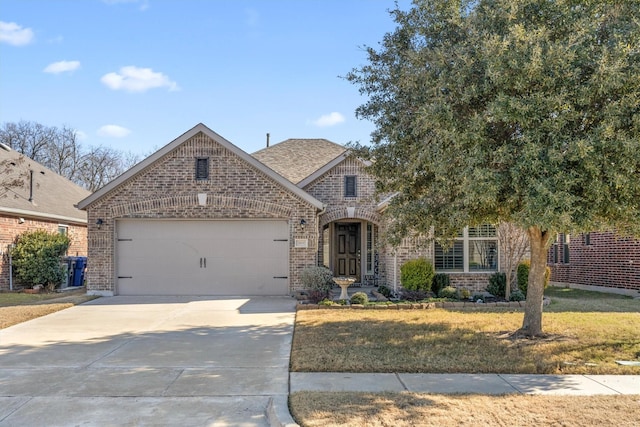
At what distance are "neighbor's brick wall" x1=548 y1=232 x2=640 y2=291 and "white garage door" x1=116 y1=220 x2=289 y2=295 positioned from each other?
9.31m

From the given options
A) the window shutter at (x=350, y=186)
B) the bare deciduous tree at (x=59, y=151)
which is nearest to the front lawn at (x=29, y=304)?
the window shutter at (x=350, y=186)

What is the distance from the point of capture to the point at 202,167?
15.1 m

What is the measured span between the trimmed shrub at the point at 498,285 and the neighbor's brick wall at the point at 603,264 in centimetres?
302

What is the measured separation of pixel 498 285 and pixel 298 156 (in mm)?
10234

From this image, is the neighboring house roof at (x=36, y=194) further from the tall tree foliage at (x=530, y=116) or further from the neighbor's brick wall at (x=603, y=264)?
the neighbor's brick wall at (x=603, y=264)

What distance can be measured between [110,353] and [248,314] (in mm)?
4341

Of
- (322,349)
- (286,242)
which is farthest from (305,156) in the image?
(322,349)

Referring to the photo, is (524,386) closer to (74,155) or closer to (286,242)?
(286,242)

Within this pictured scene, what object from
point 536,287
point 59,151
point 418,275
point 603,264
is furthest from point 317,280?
point 59,151

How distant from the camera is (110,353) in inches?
306

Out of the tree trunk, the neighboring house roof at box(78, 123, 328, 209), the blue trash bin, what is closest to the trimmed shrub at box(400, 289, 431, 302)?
the neighboring house roof at box(78, 123, 328, 209)

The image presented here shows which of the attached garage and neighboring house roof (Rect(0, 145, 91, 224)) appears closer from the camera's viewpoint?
the attached garage

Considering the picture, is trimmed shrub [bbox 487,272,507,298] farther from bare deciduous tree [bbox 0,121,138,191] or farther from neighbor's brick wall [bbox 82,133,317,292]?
bare deciduous tree [bbox 0,121,138,191]

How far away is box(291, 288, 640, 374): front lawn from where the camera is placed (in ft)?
22.7
